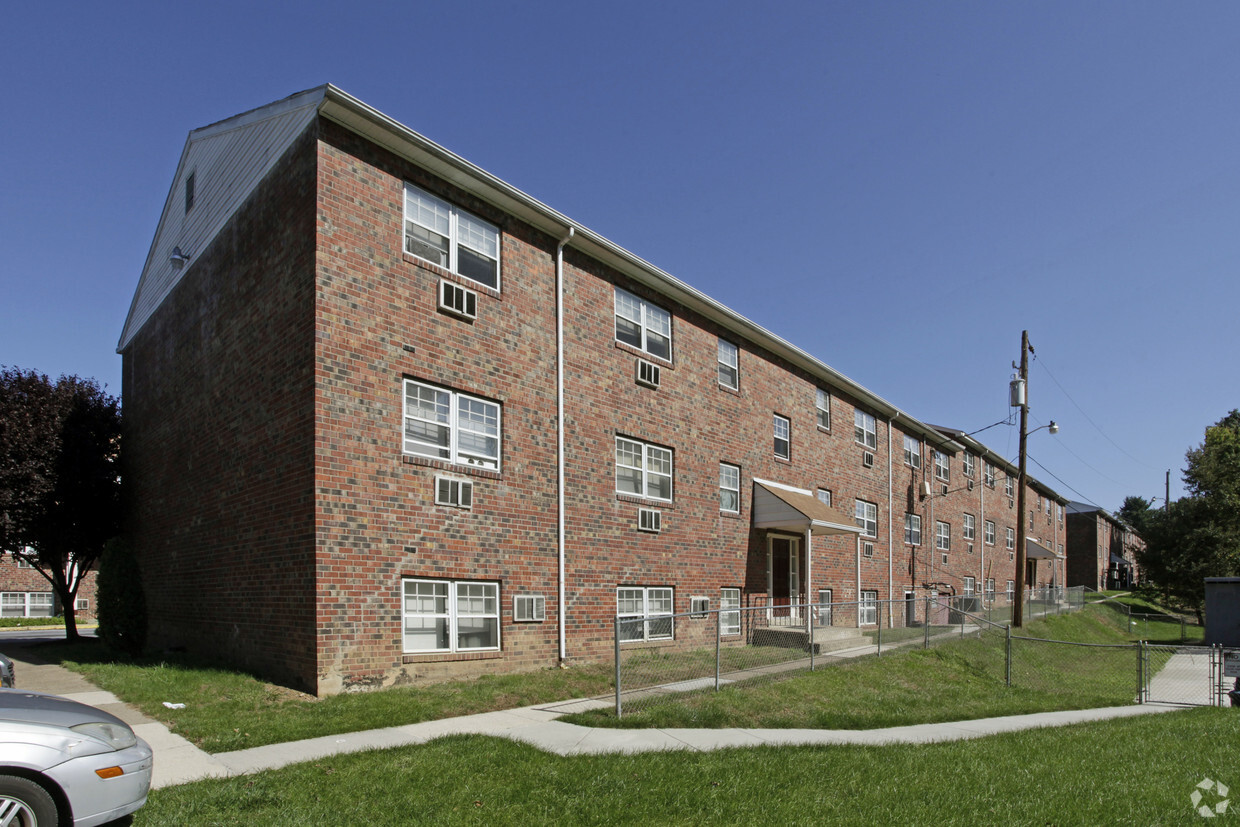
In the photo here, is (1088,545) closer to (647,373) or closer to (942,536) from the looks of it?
(942,536)

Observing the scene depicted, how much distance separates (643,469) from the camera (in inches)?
664

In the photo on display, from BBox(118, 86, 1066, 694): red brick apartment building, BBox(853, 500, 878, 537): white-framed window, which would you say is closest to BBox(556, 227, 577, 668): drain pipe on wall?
BBox(118, 86, 1066, 694): red brick apartment building

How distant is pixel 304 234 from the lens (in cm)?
1193

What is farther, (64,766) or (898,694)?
(898,694)

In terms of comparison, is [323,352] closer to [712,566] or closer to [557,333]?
[557,333]

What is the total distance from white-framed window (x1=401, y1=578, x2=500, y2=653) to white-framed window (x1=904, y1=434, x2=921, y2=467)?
20980 mm

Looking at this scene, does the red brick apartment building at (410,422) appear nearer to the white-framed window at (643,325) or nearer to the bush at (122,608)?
the white-framed window at (643,325)

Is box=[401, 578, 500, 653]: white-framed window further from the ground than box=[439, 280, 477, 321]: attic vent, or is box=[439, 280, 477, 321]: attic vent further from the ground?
box=[439, 280, 477, 321]: attic vent

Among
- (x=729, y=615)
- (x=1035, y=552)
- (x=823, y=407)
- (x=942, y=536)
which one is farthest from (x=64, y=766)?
(x=1035, y=552)

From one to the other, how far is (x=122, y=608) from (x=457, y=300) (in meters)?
7.89

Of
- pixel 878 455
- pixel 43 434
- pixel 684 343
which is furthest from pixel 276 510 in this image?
pixel 878 455

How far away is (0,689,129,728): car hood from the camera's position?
5219mm

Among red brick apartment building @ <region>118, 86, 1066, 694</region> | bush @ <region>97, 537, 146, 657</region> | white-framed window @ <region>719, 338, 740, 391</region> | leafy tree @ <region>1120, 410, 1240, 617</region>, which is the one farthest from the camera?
leafy tree @ <region>1120, 410, 1240, 617</region>

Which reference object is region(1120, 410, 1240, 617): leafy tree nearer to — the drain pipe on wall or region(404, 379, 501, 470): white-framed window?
the drain pipe on wall
